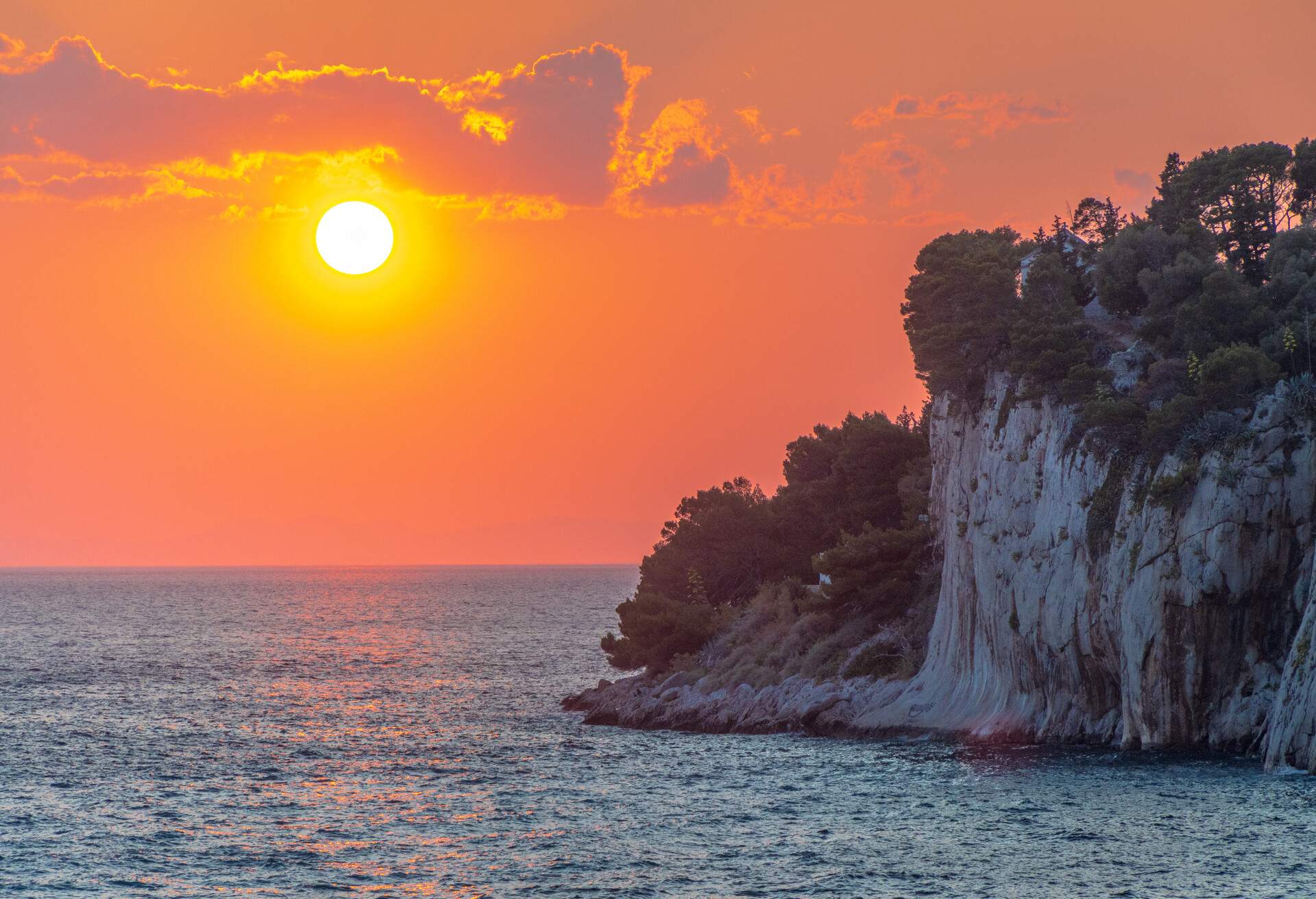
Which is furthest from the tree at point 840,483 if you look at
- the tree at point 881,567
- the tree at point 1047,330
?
the tree at point 1047,330

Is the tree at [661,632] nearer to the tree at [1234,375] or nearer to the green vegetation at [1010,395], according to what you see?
the green vegetation at [1010,395]

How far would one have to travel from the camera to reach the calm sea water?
3891 cm

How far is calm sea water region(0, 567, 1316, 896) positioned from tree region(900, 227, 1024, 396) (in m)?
20.1

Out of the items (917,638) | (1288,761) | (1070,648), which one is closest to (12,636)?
(917,638)

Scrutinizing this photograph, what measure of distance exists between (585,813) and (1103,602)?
72.6 feet

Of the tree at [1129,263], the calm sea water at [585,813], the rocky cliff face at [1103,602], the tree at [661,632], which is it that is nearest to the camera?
the calm sea water at [585,813]

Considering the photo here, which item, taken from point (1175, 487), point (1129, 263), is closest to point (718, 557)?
point (1129, 263)

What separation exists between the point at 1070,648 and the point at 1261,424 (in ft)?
39.3

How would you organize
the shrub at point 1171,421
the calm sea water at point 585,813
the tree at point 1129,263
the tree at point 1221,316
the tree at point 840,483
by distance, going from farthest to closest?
1. the tree at point 840,483
2. the tree at point 1129,263
3. the tree at point 1221,316
4. the shrub at point 1171,421
5. the calm sea water at point 585,813

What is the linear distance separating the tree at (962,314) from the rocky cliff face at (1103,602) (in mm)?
2115

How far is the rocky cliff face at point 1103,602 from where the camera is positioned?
165 ft

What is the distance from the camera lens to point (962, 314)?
71.1 meters

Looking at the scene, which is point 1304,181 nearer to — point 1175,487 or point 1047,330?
point 1047,330

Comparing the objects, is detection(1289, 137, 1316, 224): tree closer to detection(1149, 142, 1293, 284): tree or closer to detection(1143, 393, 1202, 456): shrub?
detection(1149, 142, 1293, 284): tree
